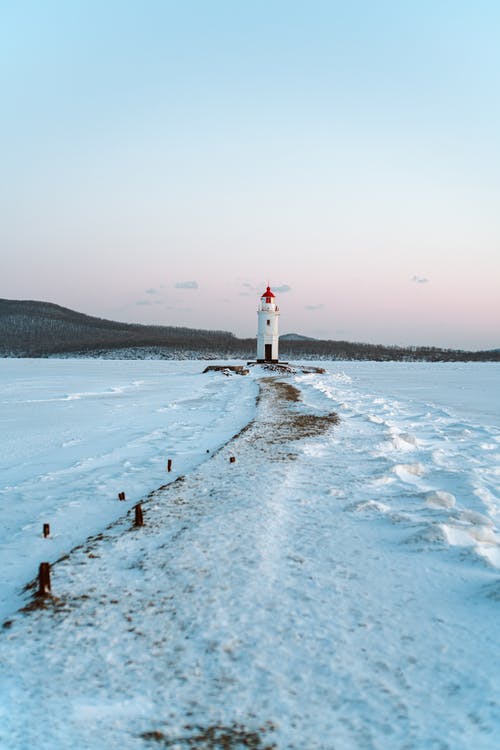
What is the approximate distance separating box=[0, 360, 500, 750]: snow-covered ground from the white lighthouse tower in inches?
1565

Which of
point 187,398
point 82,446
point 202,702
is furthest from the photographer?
point 187,398

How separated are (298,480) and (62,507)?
11.3ft

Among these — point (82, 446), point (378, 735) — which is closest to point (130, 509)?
point (378, 735)

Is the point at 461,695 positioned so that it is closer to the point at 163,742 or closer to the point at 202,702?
the point at 202,702

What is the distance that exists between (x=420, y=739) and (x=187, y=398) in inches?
837

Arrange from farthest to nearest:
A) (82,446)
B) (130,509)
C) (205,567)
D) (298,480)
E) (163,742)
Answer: (82,446), (298,480), (130,509), (205,567), (163,742)

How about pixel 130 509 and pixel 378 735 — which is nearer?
pixel 378 735

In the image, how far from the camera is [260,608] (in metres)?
4.11

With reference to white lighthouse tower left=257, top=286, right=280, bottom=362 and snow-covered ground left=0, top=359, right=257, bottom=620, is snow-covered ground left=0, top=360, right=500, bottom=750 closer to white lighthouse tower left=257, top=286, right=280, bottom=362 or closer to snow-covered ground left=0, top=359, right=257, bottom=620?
snow-covered ground left=0, top=359, right=257, bottom=620

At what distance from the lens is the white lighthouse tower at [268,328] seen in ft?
160

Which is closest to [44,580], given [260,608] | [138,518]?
[138,518]

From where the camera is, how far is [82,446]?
12.3 meters

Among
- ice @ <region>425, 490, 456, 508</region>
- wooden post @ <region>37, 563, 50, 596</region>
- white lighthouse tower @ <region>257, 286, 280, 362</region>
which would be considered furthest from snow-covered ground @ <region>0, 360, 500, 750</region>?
white lighthouse tower @ <region>257, 286, 280, 362</region>

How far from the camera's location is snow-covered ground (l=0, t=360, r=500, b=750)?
2.93 meters
